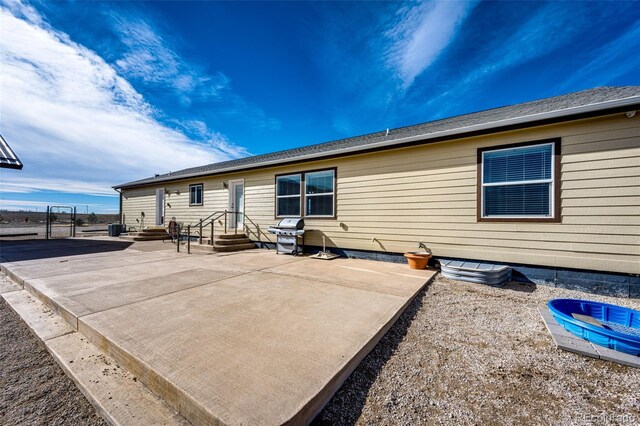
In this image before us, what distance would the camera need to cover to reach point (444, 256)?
535 centimetres

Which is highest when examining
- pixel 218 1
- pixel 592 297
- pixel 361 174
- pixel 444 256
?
pixel 218 1

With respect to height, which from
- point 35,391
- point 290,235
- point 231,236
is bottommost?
point 35,391

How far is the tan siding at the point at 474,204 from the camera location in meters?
3.87

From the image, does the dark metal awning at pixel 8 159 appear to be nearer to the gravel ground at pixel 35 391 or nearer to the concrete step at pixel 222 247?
the concrete step at pixel 222 247

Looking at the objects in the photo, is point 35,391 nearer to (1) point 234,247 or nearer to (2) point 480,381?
(2) point 480,381

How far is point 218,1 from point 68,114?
7.41 metres

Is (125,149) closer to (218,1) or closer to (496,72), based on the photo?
(218,1)

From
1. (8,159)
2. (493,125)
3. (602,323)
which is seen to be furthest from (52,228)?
(602,323)

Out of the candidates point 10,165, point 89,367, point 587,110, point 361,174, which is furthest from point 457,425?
point 10,165

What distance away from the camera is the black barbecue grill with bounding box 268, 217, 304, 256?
7.03m

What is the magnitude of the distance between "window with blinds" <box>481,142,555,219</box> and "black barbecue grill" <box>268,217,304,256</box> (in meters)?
4.45

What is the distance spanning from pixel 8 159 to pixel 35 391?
347 inches

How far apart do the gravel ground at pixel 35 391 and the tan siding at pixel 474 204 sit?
18.2ft

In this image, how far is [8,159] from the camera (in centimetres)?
685
